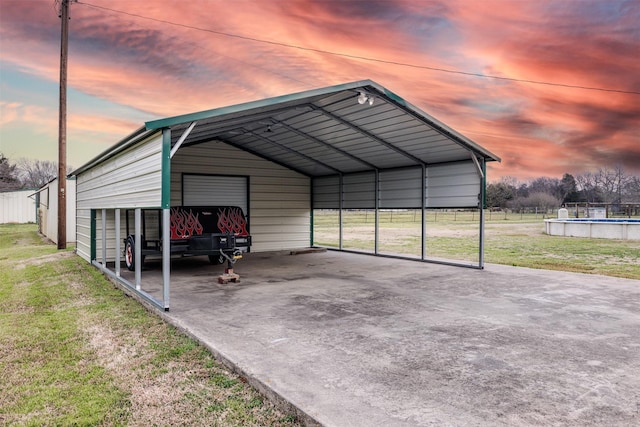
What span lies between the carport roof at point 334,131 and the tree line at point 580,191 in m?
45.8

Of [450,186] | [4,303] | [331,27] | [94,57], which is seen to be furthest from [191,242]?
[94,57]

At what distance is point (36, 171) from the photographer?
2167 inches

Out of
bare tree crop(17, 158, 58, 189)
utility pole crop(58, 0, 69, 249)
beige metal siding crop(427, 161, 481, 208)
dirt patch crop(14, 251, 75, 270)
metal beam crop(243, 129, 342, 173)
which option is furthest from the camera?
bare tree crop(17, 158, 58, 189)

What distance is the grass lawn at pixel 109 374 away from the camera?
2.78 meters

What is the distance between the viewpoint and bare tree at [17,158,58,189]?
171 ft

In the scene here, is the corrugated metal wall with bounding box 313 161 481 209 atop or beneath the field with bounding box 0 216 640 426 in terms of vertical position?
atop

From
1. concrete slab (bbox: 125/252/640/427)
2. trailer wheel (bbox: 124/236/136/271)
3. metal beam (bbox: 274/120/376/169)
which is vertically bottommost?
concrete slab (bbox: 125/252/640/427)

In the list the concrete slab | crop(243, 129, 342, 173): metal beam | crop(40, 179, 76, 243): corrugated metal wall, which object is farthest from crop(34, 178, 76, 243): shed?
the concrete slab

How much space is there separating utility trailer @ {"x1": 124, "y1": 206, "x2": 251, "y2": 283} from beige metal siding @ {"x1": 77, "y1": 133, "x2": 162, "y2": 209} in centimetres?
112

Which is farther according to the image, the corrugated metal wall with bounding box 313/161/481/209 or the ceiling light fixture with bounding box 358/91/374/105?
the corrugated metal wall with bounding box 313/161/481/209

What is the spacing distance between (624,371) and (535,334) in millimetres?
1020

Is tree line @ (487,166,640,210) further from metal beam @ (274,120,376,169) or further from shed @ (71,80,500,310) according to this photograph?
metal beam @ (274,120,376,169)

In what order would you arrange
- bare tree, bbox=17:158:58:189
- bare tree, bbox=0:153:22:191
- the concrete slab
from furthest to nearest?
bare tree, bbox=17:158:58:189
bare tree, bbox=0:153:22:191
the concrete slab

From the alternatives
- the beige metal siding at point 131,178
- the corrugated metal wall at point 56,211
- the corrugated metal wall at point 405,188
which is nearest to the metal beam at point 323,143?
the corrugated metal wall at point 405,188
